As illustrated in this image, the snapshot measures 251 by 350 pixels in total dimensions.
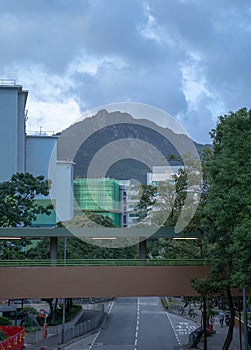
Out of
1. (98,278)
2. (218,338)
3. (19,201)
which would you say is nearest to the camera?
(98,278)

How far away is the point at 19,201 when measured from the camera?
1577 inches

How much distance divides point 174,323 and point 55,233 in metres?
22.7

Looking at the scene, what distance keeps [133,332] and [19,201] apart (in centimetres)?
1179

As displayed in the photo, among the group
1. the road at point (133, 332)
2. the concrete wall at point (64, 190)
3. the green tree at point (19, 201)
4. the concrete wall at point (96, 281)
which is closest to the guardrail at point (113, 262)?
the concrete wall at point (96, 281)

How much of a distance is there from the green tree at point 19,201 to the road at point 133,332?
897cm

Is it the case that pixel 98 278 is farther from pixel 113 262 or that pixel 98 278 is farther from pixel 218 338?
pixel 218 338

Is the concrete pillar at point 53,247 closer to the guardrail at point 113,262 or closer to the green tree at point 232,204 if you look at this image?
the guardrail at point 113,262

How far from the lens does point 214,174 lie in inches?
820

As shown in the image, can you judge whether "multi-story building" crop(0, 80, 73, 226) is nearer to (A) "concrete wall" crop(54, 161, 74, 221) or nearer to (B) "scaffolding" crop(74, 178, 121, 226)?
(A) "concrete wall" crop(54, 161, 74, 221)

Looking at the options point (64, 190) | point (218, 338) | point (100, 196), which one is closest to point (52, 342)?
point (218, 338)

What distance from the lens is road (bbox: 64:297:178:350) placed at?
107 feet

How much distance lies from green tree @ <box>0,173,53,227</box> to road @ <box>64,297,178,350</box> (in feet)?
29.4

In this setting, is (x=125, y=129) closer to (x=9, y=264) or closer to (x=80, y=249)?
(x=80, y=249)

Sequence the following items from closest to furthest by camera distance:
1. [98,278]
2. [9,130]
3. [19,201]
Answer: [98,278]
[19,201]
[9,130]
